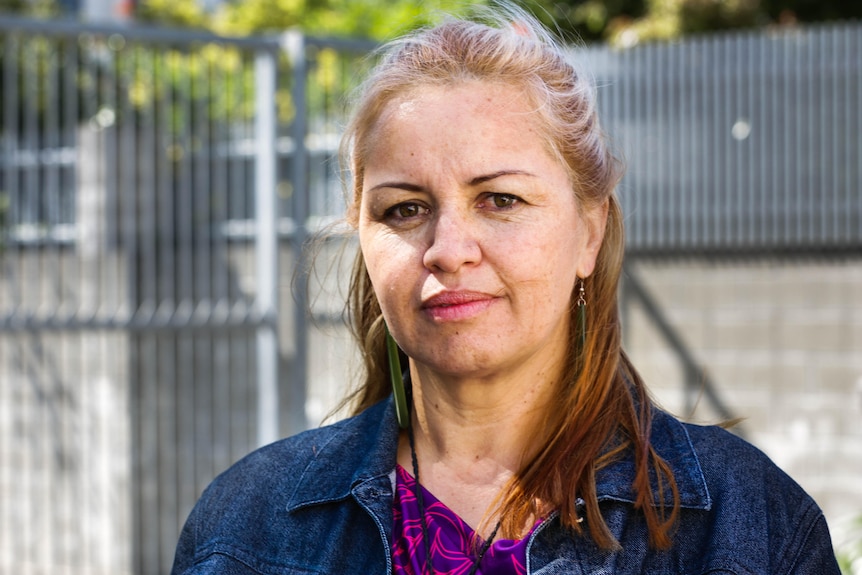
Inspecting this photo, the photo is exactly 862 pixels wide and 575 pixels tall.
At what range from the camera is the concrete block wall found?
5.75m

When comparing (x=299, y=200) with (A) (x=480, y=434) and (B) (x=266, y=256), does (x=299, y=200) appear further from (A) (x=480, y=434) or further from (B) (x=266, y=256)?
(A) (x=480, y=434)

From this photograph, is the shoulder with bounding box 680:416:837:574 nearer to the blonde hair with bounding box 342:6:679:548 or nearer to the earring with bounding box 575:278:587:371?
the blonde hair with bounding box 342:6:679:548

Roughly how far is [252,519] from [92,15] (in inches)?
838

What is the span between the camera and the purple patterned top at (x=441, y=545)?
1.82m

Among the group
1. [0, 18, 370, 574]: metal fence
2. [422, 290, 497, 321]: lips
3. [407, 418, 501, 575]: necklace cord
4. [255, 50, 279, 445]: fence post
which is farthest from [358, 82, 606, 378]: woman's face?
[255, 50, 279, 445]: fence post

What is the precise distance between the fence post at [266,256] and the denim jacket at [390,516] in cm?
329

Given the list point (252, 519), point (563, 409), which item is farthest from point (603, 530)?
point (252, 519)

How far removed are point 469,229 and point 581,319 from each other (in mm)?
311

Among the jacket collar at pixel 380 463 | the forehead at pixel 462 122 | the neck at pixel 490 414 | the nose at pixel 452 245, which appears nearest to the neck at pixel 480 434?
the neck at pixel 490 414

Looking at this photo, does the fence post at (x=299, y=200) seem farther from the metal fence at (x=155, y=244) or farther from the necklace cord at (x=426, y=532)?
the necklace cord at (x=426, y=532)

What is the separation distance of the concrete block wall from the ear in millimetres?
3908

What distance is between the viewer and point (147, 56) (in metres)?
5.46

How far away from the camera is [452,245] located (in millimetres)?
1787

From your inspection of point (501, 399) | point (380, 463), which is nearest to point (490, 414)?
point (501, 399)
